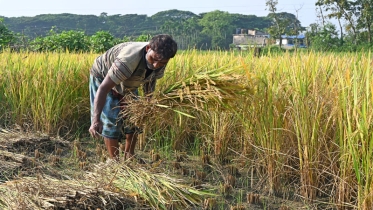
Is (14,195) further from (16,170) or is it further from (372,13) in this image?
(372,13)

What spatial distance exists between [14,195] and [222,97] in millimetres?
1320

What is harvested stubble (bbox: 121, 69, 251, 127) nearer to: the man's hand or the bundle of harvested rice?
the man's hand

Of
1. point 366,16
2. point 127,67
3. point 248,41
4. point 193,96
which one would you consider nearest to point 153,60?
point 127,67

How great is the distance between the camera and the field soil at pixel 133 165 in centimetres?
261

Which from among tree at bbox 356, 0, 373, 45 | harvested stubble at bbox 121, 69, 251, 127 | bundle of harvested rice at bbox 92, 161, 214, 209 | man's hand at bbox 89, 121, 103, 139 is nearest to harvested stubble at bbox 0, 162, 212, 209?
bundle of harvested rice at bbox 92, 161, 214, 209

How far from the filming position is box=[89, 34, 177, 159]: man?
257 cm

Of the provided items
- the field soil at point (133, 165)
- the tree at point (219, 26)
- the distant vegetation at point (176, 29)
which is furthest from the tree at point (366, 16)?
the tree at point (219, 26)

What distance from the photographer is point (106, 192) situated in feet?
7.66

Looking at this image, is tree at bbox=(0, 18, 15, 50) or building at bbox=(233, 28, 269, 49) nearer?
building at bbox=(233, 28, 269, 49)

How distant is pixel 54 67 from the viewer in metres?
4.51

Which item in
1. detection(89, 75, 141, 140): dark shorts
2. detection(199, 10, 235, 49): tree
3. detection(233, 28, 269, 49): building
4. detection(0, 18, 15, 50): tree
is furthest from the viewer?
detection(199, 10, 235, 49): tree

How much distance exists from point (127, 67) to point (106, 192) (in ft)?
2.64

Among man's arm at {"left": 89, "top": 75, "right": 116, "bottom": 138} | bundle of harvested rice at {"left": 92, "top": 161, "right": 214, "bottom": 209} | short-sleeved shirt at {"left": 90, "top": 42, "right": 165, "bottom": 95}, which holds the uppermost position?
short-sleeved shirt at {"left": 90, "top": 42, "right": 165, "bottom": 95}

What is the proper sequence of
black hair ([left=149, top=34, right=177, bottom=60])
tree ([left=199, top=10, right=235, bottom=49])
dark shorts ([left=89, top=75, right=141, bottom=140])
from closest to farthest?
black hair ([left=149, top=34, right=177, bottom=60]) → dark shorts ([left=89, top=75, right=141, bottom=140]) → tree ([left=199, top=10, right=235, bottom=49])
